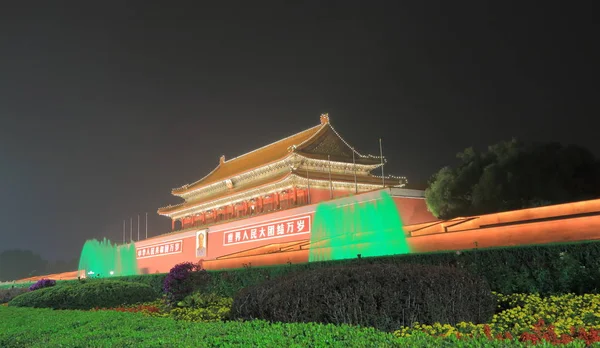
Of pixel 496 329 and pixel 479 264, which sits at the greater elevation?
pixel 479 264

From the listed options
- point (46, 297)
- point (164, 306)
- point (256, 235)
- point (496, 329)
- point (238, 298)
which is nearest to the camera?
point (496, 329)

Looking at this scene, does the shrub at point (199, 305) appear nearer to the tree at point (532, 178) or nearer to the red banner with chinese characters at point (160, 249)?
the tree at point (532, 178)

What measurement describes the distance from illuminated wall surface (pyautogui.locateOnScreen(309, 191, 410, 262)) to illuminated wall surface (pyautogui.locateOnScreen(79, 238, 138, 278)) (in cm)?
2112

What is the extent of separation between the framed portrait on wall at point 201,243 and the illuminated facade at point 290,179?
1.30m

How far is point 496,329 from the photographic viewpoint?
6105 mm

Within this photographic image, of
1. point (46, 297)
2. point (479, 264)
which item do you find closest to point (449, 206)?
point (479, 264)

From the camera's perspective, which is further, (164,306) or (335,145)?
(335,145)

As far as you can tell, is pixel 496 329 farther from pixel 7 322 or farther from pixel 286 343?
pixel 7 322

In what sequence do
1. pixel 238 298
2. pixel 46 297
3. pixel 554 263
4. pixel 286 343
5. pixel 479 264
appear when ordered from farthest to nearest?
pixel 46 297, pixel 479 264, pixel 554 263, pixel 238 298, pixel 286 343

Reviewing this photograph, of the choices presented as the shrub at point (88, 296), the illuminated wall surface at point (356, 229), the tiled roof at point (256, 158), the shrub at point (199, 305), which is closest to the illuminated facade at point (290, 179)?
the tiled roof at point (256, 158)

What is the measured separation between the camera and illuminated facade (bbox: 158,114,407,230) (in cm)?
3059

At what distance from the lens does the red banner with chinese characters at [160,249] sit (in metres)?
35.0

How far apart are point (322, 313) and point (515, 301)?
3.40m

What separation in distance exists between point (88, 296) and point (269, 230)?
561 inches
